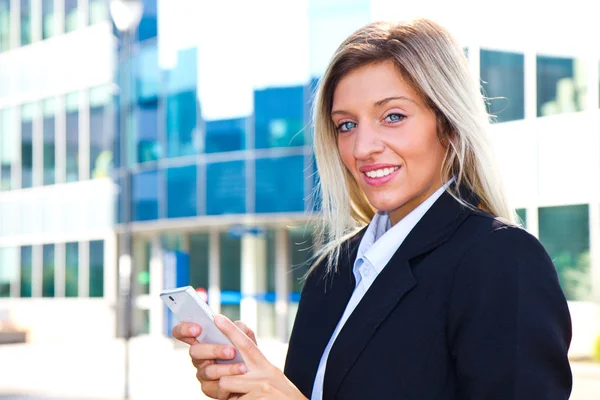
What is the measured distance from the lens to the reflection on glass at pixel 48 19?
2480cm

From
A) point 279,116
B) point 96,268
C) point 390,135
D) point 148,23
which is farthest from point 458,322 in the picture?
point 96,268

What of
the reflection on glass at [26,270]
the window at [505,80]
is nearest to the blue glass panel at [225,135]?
the window at [505,80]

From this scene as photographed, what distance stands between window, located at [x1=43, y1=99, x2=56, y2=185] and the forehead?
23539mm

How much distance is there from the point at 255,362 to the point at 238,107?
1604 cm

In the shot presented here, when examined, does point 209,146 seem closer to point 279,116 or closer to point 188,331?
point 279,116

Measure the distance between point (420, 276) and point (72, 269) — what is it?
23.0 m

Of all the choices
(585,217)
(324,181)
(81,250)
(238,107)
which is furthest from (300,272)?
(324,181)

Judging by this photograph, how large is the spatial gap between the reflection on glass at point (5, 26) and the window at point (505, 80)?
20.6 metres

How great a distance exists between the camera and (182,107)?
61.7 ft

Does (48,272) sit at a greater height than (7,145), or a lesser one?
lesser

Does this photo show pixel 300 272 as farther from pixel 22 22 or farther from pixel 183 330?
pixel 183 330

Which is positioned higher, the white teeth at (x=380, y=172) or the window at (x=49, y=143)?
the window at (x=49, y=143)

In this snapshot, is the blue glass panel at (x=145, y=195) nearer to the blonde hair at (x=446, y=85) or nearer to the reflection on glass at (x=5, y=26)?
the reflection on glass at (x=5, y=26)

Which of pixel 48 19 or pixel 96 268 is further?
pixel 48 19
